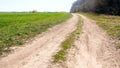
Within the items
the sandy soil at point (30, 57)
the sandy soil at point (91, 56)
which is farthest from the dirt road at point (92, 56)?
the sandy soil at point (30, 57)

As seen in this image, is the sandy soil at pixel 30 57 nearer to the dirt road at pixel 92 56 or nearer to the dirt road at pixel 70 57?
the dirt road at pixel 70 57

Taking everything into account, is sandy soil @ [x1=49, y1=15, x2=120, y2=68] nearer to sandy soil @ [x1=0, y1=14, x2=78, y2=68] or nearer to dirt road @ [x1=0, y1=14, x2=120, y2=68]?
dirt road @ [x1=0, y1=14, x2=120, y2=68]

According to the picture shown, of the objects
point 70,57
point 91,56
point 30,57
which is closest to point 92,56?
point 91,56

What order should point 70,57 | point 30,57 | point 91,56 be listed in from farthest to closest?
point 91,56 → point 70,57 → point 30,57

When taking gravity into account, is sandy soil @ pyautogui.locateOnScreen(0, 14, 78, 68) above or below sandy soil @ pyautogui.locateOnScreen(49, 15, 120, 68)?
above

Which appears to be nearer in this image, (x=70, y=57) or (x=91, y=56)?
(x=70, y=57)

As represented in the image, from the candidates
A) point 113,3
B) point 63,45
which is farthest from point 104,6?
point 63,45

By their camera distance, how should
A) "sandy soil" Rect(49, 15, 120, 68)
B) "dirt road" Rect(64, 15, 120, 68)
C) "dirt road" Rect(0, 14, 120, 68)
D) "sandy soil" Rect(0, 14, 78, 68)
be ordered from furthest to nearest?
"dirt road" Rect(64, 15, 120, 68) < "sandy soil" Rect(49, 15, 120, 68) < "dirt road" Rect(0, 14, 120, 68) < "sandy soil" Rect(0, 14, 78, 68)

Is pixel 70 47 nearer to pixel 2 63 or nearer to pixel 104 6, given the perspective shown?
pixel 2 63

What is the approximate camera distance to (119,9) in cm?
8569

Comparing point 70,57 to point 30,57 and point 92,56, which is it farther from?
point 30,57

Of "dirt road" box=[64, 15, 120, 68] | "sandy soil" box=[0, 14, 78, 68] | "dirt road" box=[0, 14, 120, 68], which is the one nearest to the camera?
"sandy soil" box=[0, 14, 78, 68]

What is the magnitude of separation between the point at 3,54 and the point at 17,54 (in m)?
0.87

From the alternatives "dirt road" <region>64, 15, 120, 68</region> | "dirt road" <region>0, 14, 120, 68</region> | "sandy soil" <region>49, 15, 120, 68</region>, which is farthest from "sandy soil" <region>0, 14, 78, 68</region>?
"dirt road" <region>64, 15, 120, 68</region>
